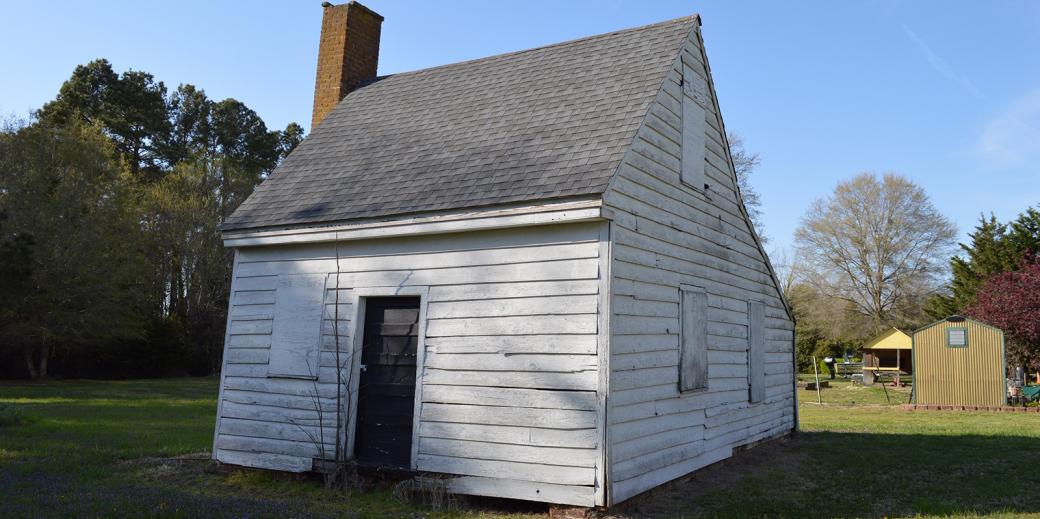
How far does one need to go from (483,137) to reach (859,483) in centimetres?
643

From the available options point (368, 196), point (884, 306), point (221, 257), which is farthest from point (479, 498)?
point (884, 306)

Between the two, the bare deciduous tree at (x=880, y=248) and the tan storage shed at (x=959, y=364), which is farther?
the bare deciduous tree at (x=880, y=248)

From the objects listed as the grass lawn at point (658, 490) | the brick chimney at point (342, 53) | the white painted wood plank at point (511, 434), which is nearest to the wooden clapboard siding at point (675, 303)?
the white painted wood plank at point (511, 434)

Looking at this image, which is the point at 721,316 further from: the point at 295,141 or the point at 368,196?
the point at 295,141

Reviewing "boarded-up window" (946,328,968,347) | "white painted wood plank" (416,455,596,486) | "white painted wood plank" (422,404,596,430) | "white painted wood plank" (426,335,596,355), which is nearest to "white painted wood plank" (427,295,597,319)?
"white painted wood plank" (426,335,596,355)

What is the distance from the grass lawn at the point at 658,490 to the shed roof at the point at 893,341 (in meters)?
19.1

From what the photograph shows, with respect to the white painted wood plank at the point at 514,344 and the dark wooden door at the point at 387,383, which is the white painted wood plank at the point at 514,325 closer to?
the white painted wood plank at the point at 514,344

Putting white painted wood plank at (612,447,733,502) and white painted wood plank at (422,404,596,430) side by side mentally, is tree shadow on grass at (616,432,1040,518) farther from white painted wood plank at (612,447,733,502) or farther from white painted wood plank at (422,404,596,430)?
white painted wood plank at (422,404,596,430)

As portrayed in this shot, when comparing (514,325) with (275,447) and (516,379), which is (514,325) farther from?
(275,447)

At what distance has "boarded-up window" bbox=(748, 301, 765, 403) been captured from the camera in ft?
37.4

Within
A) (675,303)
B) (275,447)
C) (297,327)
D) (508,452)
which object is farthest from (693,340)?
(275,447)

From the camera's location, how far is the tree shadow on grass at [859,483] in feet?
25.0

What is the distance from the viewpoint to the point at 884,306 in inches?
1698

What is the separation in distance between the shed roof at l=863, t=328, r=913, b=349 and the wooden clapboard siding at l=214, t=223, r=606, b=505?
102ft
